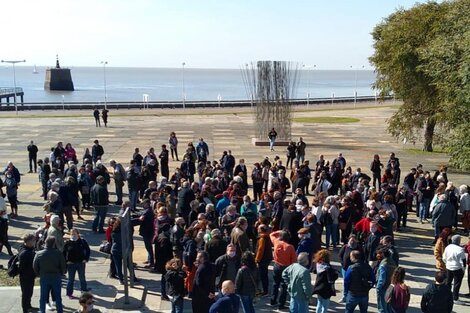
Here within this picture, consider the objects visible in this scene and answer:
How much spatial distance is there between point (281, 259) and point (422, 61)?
21.5m

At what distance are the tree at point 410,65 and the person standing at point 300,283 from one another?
2075 centimetres

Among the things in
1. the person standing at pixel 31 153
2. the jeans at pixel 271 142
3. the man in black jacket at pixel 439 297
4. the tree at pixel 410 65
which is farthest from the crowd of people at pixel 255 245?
the tree at pixel 410 65

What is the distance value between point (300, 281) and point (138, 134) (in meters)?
30.2

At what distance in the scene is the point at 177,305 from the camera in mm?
9773

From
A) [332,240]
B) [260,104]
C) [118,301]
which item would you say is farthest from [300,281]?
[260,104]

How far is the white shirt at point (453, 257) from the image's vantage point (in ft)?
35.5

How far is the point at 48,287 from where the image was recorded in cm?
1003

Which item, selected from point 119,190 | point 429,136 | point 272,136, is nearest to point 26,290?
point 119,190

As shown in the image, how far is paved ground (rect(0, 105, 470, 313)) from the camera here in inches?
469

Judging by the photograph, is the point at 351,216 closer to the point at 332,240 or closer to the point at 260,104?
the point at 332,240

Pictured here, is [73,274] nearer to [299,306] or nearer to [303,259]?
[299,306]

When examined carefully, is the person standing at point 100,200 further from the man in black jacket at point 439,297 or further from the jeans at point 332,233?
A: the man in black jacket at point 439,297

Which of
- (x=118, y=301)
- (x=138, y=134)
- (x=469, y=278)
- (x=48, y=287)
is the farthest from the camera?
(x=138, y=134)

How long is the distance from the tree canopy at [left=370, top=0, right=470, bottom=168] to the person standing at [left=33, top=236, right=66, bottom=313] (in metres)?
16.5
